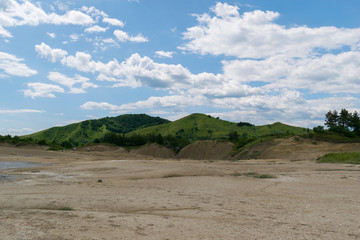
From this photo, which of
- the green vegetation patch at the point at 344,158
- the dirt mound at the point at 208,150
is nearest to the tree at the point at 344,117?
the dirt mound at the point at 208,150

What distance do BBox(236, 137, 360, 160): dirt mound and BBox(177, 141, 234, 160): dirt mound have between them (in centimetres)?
872

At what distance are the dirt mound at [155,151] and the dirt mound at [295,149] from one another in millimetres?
22461

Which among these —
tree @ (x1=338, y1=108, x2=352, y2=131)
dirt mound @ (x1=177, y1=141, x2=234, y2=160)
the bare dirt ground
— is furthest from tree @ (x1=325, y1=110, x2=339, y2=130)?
the bare dirt ground

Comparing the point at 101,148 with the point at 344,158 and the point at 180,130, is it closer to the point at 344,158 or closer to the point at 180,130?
the point at 344,158

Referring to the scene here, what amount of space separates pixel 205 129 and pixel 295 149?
354 feet

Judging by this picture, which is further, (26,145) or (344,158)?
(26,145)

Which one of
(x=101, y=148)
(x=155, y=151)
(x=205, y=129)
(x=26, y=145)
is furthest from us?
(x=205, y=129)

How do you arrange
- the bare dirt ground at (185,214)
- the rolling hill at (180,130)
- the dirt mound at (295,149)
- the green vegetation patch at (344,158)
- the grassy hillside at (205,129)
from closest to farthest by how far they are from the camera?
the bare dirt ground at (185,214), the green vegetation patch at (344,158), the dirt mound at (295,149), the grassy hillside at (205,129), the rolling hill at (180,130)

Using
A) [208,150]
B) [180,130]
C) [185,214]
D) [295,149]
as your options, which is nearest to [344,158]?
[295,149]

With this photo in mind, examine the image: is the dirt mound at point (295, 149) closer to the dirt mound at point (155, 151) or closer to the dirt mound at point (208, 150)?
the dirt mound at point (208, 150)

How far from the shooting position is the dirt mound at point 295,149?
36.1m

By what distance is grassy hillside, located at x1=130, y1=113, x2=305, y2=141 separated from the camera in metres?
136

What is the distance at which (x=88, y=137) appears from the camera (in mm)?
144250

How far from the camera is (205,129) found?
146 metres
